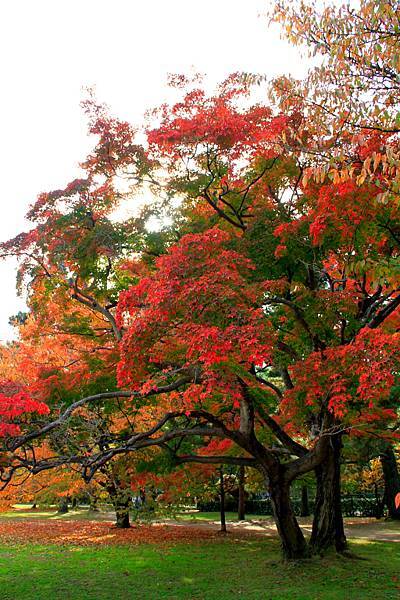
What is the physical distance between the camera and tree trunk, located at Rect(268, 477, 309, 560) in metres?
10.8

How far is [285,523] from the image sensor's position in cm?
1085

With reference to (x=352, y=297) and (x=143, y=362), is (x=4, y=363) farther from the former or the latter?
(x=352, y=297)

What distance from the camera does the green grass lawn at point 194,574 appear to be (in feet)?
29.1

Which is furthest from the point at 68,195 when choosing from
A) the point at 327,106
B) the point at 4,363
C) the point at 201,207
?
the point at 4,363

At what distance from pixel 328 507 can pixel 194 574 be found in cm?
321

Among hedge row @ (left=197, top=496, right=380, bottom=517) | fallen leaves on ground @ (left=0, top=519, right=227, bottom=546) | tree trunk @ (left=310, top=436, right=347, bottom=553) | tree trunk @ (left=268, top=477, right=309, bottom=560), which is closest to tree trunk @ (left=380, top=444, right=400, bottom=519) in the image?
hedge row @ (left=197, top=496, right=380, bottom=517)

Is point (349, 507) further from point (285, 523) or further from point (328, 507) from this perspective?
point (285, 523)

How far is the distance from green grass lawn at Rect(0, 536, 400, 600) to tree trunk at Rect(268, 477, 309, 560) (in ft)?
0.99

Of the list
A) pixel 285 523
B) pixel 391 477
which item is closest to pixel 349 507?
pixel 391 477

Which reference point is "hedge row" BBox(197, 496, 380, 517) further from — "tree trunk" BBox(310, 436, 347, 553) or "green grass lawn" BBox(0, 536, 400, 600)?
"tree trunk" BBox(310, 436, 347, 553)

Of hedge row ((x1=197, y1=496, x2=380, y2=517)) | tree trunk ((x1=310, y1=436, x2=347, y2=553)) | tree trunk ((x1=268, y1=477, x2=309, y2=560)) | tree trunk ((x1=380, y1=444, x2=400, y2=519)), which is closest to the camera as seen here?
tree trunk ((x1=268, y1=477, x2=309, y2=560))

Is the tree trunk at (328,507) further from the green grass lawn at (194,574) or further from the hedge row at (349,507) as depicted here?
the hedge row at (349,507)

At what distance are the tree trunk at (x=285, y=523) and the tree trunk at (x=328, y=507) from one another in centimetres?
41

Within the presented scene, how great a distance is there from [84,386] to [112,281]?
2481mm
